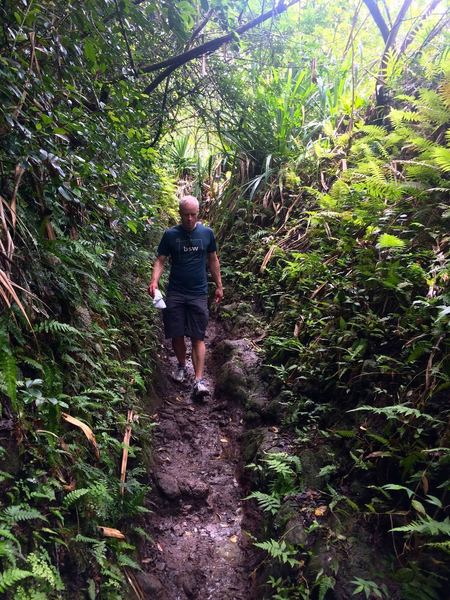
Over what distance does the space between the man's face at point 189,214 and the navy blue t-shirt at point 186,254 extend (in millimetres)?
61

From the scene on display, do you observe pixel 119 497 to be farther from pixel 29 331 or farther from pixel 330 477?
pixel 330 477

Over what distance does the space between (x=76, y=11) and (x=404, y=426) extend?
10.4 feet

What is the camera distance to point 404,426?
7.44 ft

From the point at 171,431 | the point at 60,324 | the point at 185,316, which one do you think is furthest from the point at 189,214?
the point at 60,324

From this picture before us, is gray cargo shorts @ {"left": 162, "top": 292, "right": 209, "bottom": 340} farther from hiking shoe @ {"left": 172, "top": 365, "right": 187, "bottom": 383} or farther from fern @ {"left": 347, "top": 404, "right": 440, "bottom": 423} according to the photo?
fern @ {"left": 347, "top": 404, "right": 440, "bottom": 423}

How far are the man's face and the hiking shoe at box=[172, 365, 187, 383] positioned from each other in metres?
1.58

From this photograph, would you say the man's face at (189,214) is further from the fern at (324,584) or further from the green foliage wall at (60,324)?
the fern at (324,584)

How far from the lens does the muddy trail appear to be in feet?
7.90

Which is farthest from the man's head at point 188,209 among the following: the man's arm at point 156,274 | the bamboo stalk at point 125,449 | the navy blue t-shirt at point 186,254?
the bamboo stalk at point 125,449

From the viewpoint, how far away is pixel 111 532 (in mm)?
2113

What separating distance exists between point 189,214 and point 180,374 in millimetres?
1795

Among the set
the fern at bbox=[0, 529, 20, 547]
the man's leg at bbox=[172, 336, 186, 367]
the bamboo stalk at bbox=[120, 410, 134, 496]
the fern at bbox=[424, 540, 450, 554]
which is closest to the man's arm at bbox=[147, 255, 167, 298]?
the man's leg at bbox=[172, 336, 186, 367]

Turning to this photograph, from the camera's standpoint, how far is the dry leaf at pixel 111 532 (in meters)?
2.09

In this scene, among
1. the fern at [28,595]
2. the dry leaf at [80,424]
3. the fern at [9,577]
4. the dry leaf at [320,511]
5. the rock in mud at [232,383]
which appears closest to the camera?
the fern at [9,577]
